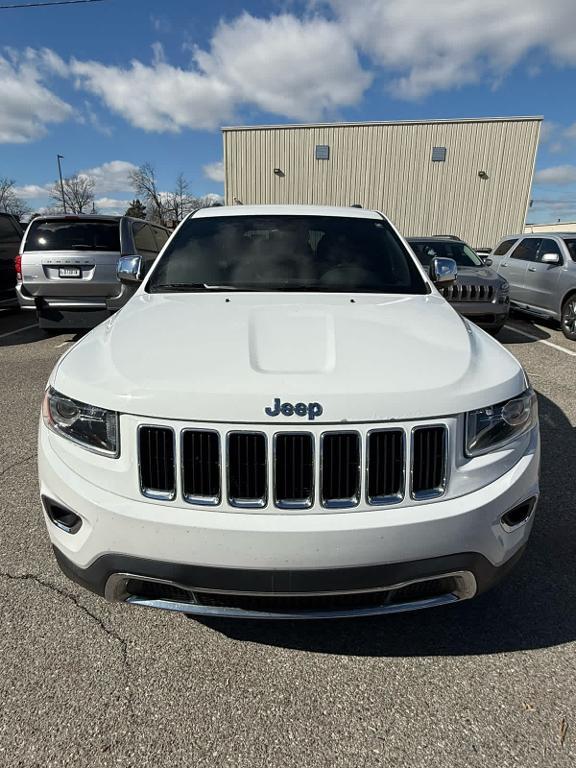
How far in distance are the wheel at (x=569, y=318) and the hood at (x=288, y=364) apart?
22.7 feet

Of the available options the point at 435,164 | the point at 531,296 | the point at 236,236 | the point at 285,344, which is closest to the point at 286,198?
the point at 435,164

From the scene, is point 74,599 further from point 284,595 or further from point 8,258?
point 8,258

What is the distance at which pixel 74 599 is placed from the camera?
2309mm

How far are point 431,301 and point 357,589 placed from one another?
167 cm

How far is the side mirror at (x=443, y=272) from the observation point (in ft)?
11.3

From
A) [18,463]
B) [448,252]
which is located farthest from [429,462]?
[448,252]

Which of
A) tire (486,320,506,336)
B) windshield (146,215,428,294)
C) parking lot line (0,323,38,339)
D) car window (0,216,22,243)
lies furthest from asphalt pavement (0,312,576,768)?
car window (0,216,22,243)

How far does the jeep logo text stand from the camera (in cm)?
165

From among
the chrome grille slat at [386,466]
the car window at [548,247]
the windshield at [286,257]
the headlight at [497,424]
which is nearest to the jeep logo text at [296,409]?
the chrome grille slat at [386,466]

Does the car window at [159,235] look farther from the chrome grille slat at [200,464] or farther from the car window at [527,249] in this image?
the chrome grille slat at [200,464]

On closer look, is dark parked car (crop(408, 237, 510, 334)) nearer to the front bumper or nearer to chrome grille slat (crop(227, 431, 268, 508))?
the front bumper

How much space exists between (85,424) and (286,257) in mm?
1786

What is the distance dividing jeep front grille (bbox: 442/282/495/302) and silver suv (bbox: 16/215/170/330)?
463 centimetres

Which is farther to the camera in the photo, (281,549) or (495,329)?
(495,329)
